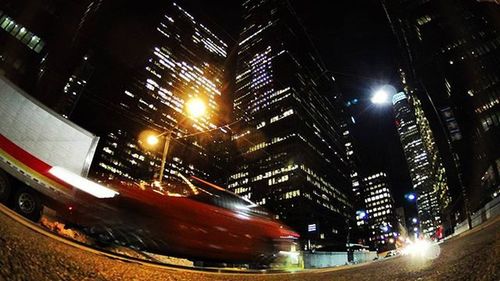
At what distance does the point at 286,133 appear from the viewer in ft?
353

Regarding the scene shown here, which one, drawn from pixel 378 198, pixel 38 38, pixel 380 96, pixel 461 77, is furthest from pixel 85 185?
pixel 378 198

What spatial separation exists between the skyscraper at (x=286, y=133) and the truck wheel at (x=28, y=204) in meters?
90.5

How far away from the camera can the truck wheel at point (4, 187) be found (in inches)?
223

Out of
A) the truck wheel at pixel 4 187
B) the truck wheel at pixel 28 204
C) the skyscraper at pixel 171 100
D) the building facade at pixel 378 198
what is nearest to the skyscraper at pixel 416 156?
the building facade at pixel 378 198

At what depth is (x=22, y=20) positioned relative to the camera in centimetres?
3253

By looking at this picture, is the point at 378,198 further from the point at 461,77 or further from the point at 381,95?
the point at 381,95

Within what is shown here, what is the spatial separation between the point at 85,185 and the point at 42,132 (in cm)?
332

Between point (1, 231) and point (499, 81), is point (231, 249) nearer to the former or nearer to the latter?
point (1, 231)

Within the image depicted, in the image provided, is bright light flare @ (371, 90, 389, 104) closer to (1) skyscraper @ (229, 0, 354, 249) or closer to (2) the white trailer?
(2) the white trailer

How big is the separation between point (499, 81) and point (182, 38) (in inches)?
4411

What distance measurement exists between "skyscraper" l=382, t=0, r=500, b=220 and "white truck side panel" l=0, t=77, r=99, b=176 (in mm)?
28820

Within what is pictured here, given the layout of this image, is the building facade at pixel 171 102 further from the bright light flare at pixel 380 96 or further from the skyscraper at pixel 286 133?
the bright light flare at pixel 380 96

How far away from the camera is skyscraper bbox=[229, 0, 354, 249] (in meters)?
98.2

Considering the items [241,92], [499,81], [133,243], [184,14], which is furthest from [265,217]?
[184,14]
